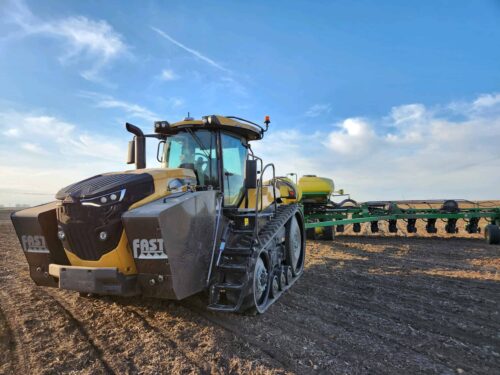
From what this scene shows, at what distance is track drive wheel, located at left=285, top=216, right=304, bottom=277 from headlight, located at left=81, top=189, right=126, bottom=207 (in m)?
3.52

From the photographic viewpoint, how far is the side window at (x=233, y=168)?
18.5 feet

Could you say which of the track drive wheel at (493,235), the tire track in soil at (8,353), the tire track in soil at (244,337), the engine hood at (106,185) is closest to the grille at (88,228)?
the engine hood at (106,185)

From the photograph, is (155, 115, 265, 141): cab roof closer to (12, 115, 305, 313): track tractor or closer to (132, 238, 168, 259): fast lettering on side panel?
(12, 115, 305, 313): track tractor

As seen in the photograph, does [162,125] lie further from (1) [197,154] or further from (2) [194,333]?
(2) [194,333]

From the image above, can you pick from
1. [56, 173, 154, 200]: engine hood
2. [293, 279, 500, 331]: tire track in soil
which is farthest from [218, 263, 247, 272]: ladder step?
[293, 279, 500, 331]: tire track in soil

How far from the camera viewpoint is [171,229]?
13.0 ft

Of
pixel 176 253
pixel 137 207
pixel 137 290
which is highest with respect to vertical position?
pixel 137 207

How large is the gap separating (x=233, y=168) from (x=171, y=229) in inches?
84.8

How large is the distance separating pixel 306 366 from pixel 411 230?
1263cm

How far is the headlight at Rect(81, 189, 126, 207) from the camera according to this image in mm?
4102

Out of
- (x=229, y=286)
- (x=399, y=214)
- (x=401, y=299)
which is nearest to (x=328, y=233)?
(x=399, y=214)

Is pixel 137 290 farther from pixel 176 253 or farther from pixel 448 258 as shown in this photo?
pixel 448 258

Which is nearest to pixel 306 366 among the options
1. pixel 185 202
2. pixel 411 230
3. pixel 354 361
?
pixel 354 361

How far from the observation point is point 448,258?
10344 millimetres
